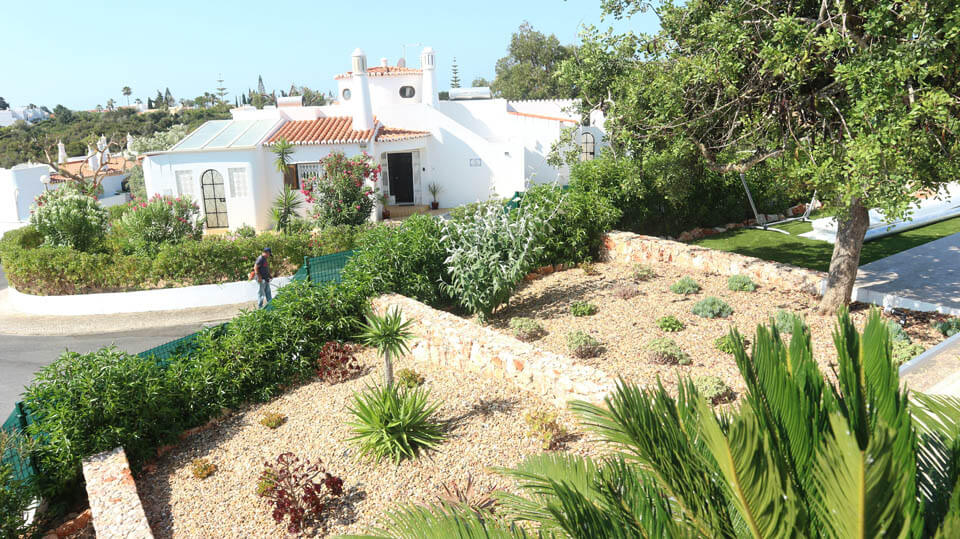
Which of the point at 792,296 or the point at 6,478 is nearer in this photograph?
the point at 6,478

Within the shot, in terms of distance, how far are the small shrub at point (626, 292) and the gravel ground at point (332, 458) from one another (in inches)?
171

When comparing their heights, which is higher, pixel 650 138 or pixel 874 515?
pixel 650 138

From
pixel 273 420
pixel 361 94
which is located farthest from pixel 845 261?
pixel 361 94

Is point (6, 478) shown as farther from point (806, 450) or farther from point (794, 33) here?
point (794, 33)

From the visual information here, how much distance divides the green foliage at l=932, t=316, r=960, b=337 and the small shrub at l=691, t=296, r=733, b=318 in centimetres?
321

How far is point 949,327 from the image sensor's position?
1030 centimetres

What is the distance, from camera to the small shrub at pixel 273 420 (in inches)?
370

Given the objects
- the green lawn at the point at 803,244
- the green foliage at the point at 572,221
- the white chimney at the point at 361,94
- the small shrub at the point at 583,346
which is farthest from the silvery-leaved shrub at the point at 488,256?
the white chimney at the point at 361,94

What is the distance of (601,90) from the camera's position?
12133 mm

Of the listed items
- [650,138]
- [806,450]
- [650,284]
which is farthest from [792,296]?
[806,450]

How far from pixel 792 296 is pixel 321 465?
953 cm

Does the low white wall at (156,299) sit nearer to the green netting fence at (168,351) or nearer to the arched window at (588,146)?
the green netting fence at (168,351)

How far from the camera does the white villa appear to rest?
23.8 meters

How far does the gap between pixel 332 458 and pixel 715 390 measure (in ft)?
17.0
